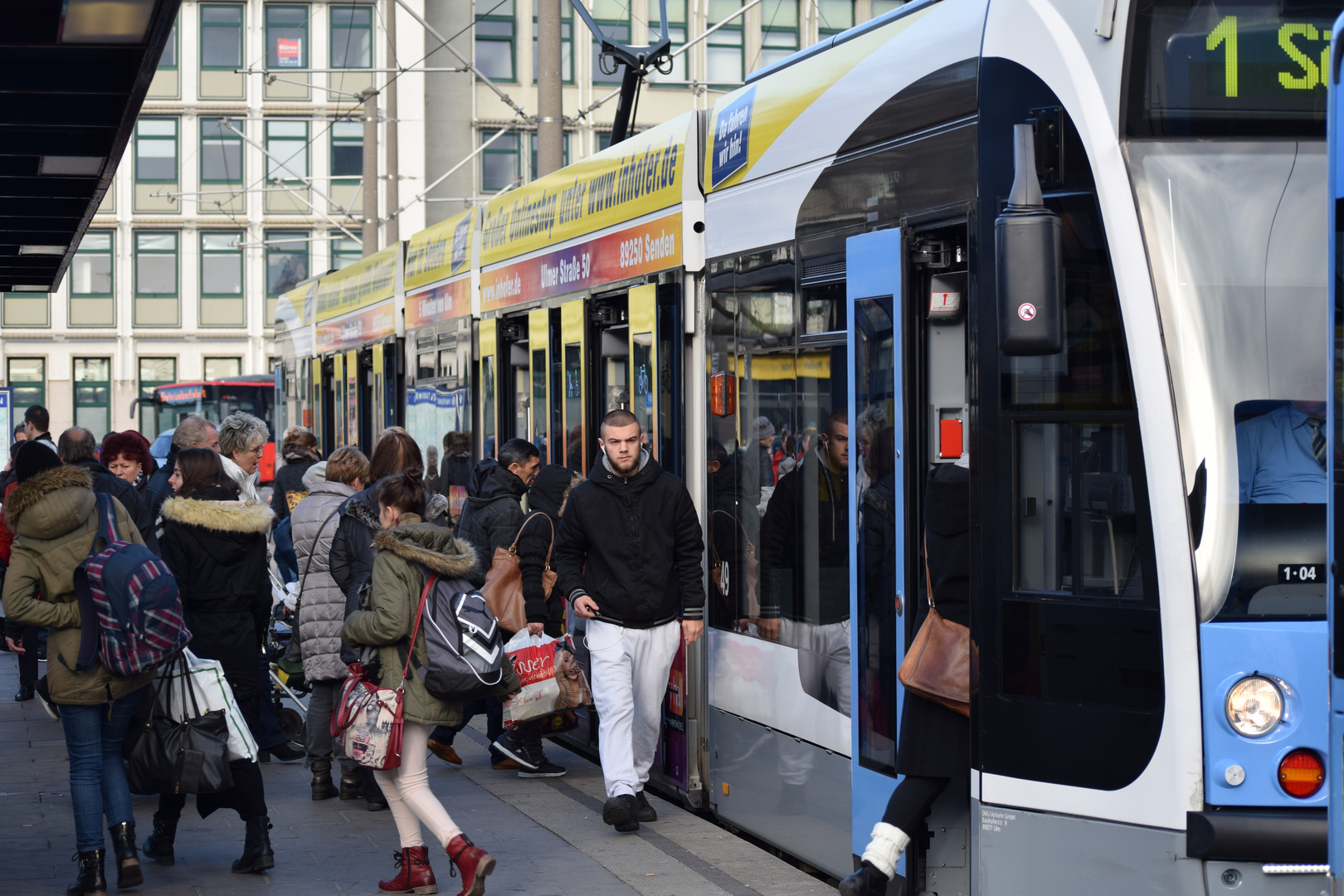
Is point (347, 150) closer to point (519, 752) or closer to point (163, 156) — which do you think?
point (163, 156)

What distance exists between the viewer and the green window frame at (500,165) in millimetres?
50125

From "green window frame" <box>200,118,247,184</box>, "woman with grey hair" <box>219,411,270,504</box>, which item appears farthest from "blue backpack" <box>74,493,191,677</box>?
"green window frame" <box>200,118,247,184</box>

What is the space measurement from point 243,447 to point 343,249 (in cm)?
4499

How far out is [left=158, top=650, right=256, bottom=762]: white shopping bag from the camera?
22.0 ft

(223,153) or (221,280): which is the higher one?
(223,153)

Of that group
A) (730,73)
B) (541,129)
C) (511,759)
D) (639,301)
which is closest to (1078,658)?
(639,301)

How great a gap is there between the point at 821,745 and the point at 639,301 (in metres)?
2.68

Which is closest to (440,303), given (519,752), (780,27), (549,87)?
(549,87)

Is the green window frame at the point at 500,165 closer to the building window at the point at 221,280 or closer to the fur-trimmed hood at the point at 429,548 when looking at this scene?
the building window at the point at 221,280

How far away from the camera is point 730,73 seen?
50000mm

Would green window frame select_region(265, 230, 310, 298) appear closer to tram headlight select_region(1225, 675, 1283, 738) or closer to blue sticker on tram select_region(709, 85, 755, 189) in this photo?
blue sticker on tram select_region(709, 85, 755, 189)

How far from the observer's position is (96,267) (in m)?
52.7

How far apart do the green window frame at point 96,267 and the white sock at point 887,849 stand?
164 ft

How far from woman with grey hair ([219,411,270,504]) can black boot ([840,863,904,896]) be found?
508 centimetres
